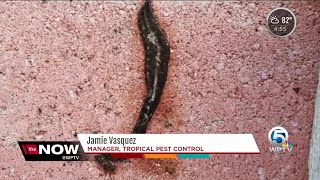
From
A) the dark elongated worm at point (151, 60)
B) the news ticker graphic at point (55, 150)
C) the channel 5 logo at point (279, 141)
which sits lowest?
the news ticker graphic at point (55, 150)

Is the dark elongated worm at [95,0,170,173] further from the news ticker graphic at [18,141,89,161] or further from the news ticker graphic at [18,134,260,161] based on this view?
the news ticker graphic at [18,141,89,161]

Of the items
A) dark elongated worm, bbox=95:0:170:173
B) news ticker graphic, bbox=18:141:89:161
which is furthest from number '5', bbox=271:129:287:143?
news ticker graphic, bbox=18:141:89:161

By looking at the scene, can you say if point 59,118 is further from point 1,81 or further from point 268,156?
point 268,156

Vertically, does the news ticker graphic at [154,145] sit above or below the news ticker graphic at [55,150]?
above

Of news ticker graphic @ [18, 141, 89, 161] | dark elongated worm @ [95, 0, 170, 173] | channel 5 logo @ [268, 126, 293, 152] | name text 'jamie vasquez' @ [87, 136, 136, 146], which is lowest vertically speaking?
news ticker graphic @ [18, 141, 89, 161]

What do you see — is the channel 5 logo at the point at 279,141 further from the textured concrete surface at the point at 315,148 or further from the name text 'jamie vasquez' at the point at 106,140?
the name text 'jamie vasquez' at the point at 106,140

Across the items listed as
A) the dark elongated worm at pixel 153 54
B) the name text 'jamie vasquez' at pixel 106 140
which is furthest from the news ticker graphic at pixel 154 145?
the dark elongated worm at pixel 153 54

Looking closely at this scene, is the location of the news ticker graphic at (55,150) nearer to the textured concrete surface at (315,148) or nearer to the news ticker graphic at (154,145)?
the news ticker graphic at (154,145)
